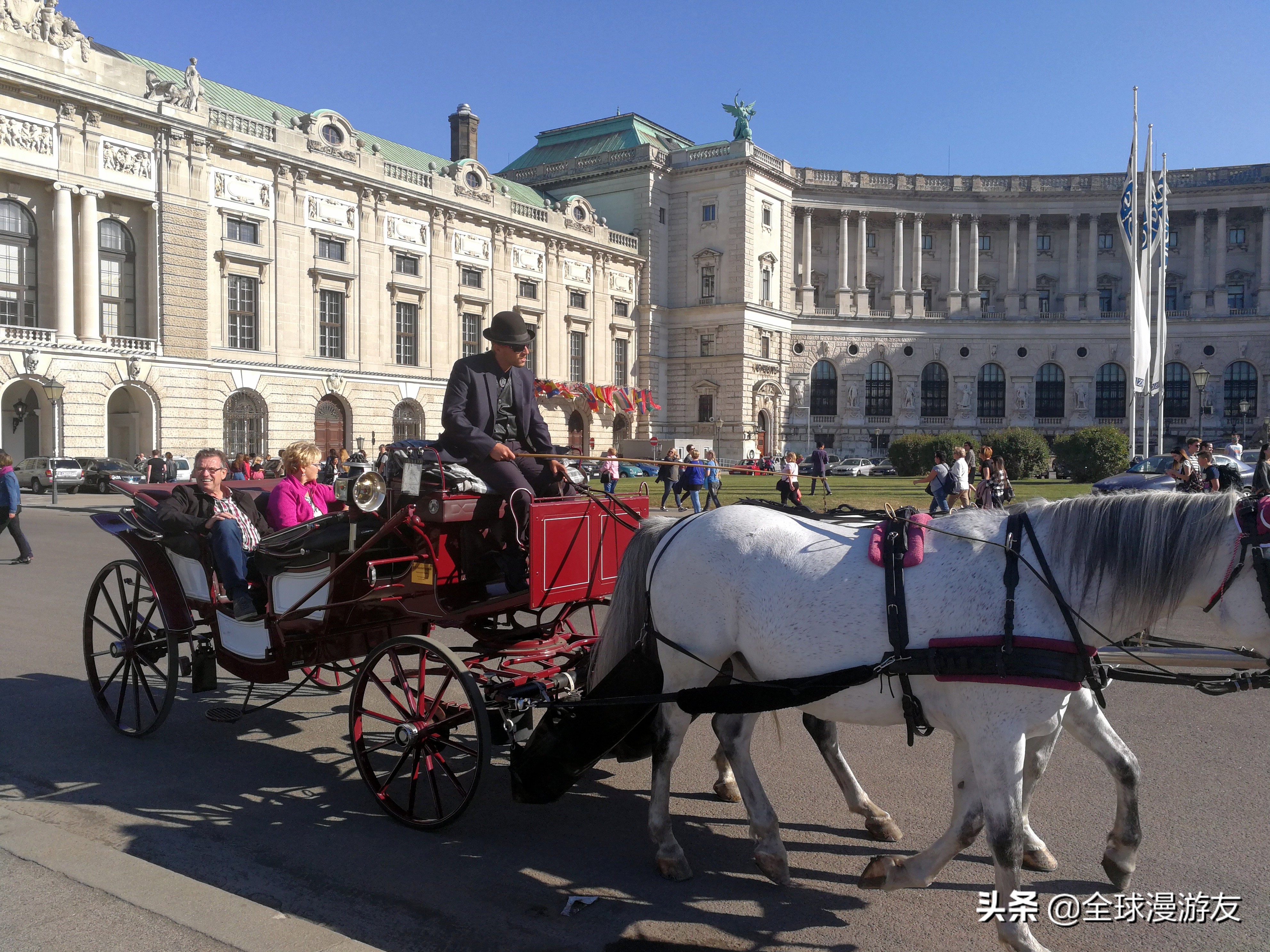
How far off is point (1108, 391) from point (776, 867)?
234 ft

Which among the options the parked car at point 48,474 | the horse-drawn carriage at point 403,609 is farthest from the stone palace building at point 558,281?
the horse-drawn carriage at point 403,609

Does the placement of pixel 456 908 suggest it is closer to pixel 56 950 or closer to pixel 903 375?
pixel 56 950

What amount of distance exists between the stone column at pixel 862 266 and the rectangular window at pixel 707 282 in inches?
490

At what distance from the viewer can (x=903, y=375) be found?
67.4m

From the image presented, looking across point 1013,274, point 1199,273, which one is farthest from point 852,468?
point 1199,273

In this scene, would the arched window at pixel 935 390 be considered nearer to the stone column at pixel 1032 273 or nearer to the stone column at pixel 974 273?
the stone column at pixel 974 273

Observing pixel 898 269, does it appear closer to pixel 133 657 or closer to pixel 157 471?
pixel 157 471

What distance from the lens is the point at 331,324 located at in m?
43.3

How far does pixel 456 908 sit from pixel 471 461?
2.53 m

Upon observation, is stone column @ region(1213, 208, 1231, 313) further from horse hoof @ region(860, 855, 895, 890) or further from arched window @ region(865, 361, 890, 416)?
horse hoof @ region(860, 855, 895, 890)

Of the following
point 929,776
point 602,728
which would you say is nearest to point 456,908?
point 602,728

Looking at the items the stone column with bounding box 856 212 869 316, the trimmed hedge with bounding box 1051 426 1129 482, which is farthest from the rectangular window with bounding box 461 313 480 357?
the stone column with bounding box 856 212 869 316

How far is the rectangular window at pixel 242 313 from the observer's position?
1539 inches

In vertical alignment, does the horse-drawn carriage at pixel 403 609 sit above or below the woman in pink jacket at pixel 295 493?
below
